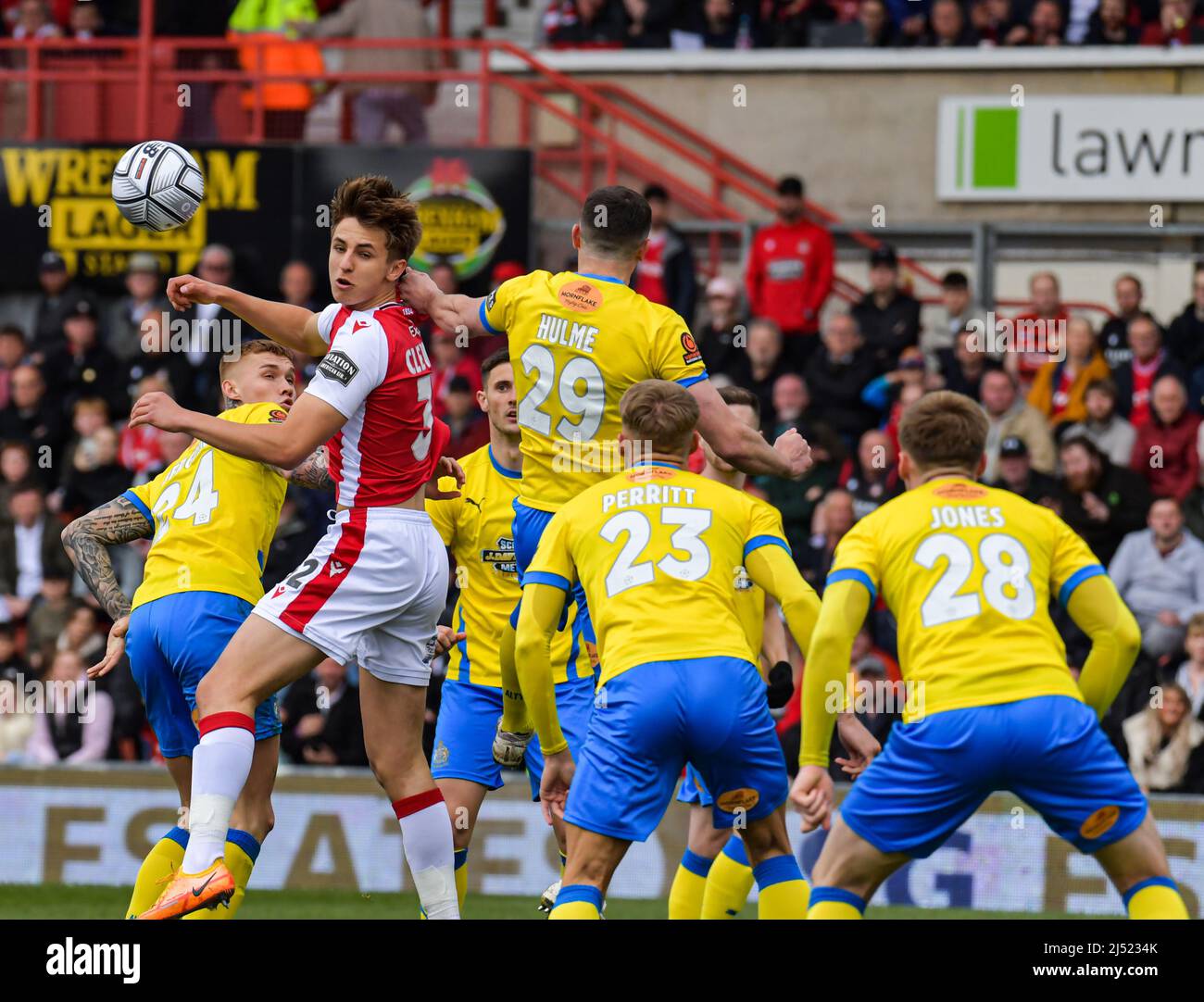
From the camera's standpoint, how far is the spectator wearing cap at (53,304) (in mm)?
16812

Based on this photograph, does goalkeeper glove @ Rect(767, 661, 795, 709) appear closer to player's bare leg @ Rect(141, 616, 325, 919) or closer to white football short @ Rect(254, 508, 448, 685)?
white football short @ Rect(254, 508, 448, 685)

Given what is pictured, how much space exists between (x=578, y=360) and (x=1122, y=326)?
26.9 ft

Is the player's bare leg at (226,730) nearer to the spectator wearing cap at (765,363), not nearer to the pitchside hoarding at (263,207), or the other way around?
the spectator wearing cap at (765,363)

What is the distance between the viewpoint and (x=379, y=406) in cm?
747

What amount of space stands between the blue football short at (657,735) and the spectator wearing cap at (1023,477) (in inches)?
277

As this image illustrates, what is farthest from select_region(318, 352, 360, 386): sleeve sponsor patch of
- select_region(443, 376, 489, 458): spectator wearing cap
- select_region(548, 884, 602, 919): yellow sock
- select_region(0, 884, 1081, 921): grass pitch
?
select_region(443, 376, 489, 458): spectator wearing cap

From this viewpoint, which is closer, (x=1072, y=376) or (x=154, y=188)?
(x=154, y=188)

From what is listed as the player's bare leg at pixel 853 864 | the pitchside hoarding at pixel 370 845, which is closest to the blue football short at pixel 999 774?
the player's bare leg at pixel 853 864

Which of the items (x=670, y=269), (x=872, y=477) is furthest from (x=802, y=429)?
(x=670, y=269)

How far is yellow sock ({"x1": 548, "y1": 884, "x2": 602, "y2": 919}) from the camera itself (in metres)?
6.79

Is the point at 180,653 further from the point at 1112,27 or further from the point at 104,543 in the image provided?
the point at 1112,27

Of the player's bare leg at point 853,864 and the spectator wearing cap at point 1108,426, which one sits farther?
the spectator wearing cap at point 1108,426

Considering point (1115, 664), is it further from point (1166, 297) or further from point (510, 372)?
point (1166, 297)
